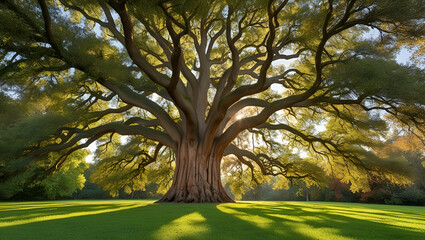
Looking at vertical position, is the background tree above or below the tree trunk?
above

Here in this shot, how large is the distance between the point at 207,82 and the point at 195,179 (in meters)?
4.96

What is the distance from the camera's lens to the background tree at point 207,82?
279 inches

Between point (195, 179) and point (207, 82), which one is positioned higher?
point (207, 82)

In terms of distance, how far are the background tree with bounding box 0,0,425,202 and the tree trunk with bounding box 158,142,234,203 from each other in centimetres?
5

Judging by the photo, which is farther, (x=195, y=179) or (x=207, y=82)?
(x=207, y=82)

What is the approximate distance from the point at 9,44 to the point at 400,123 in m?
13.2

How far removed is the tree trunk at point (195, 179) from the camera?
10.7m

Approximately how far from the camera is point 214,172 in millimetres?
11828

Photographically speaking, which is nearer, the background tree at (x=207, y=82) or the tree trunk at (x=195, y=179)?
the background tree at (x=207, y=82)

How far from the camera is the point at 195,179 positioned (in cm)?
1095

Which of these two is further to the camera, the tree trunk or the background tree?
the tree trunk

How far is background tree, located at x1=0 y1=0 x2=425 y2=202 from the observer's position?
23.2ft

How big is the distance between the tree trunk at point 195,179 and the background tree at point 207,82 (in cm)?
5

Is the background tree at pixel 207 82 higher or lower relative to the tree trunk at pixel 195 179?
higher
